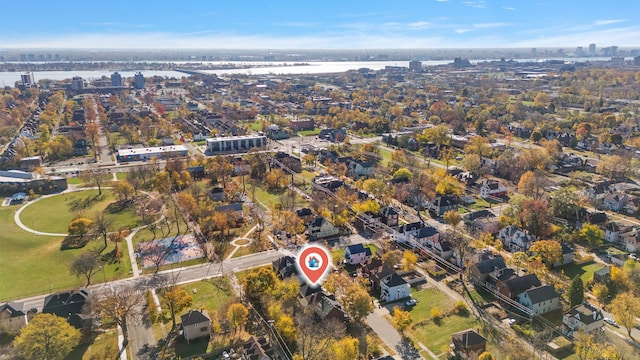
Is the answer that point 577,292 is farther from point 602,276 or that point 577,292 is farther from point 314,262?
point 314,262

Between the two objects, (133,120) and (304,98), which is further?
(304,98)

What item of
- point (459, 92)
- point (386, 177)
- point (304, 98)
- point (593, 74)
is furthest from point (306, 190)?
point (593, 74)

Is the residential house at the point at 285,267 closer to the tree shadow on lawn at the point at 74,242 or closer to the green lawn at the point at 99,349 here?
the green lawn at the point at 99,349

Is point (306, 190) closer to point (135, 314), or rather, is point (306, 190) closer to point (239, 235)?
point (239, 235)

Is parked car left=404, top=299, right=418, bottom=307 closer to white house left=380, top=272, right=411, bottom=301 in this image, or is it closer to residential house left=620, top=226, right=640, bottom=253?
white house left=380, top=272, right=411, bottom=301

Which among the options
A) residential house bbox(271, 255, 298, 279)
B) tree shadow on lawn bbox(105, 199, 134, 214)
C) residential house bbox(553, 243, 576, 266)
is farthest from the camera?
tree shadow on lawn bbox(105, 199, 134, 214)

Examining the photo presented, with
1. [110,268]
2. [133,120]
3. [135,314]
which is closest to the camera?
[135,314]

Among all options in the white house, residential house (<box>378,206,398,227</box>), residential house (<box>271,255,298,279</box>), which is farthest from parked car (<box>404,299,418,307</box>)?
residential house (<box>378,206,398,227</box>)
